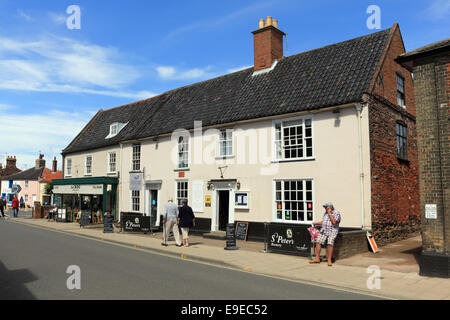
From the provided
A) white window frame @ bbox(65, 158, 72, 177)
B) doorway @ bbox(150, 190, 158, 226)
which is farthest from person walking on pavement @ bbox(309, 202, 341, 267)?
white window frame @ bbox(65, 158, 72, 177)

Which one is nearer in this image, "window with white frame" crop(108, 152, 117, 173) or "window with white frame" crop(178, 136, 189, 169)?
"window with white frame" crop(178, 136, 189, 169)

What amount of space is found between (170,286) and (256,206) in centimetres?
896

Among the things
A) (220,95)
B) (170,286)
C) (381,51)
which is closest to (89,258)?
(170,286)

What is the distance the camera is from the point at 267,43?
19.0 meters

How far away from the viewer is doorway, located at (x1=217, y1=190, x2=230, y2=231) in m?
17.7

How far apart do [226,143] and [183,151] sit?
3081 millimetres

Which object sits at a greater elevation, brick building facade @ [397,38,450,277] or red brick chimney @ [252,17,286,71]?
red brick chimney @ [252,17,286,71]

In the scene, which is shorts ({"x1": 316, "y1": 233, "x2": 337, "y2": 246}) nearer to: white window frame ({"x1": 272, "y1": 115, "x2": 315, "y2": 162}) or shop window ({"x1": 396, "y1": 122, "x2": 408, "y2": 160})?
white window frame ({"x1": 272, "y1": 115, "x2": 315, "y2": 162})

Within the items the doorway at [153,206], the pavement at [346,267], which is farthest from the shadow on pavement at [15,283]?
the doorway at [153,206]

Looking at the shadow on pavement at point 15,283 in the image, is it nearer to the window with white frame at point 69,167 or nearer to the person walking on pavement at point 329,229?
the person walking on pavement at point 329,229

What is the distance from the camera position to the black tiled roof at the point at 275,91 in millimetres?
14500

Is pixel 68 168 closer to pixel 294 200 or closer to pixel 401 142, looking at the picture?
pixel 294 200

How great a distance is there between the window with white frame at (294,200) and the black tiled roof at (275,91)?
305 cm

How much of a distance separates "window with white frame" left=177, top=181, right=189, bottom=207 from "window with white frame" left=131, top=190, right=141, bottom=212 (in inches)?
147
